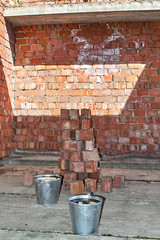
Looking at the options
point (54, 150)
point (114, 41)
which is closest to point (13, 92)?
point (54, 150)

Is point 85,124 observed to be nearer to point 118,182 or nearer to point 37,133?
point 118,182

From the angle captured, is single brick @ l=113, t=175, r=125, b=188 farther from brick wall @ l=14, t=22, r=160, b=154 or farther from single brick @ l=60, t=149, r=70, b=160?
brick wall @ l=14, t=22, r=160, b=154

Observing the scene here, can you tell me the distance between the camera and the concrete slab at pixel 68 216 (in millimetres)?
2432

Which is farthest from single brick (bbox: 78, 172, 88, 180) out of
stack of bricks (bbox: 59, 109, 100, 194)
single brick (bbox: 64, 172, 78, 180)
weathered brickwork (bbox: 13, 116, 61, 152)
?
weathered brickwork (bbox: 13, 116, 61, 152)

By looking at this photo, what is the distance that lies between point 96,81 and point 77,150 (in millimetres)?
2846

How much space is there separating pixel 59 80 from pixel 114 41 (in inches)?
64.4

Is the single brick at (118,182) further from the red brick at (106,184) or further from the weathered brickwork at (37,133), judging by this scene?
the weathered brickwork at (37,133)

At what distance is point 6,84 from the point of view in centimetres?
647

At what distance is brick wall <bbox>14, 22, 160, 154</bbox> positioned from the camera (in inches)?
255

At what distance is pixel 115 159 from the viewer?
646 centimetres

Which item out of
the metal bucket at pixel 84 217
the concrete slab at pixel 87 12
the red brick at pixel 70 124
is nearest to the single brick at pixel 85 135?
the red brick at pixel 70 124

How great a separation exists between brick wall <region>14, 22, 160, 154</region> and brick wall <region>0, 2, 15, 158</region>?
23cm

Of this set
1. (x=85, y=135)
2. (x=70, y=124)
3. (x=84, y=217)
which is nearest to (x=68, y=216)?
(x=84, y=217)

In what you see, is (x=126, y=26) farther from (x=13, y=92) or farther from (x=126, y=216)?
(x=126, y=216)
